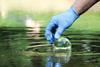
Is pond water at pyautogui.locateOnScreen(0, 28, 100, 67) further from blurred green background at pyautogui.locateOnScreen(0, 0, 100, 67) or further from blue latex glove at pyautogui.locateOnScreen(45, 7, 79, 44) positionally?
blue latex glove at pyautogui.locateOnScreen(45, 7, 79, 44)

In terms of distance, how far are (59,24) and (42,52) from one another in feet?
1.31

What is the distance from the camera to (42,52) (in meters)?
4.65

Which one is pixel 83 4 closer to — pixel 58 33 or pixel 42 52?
pixel 58 33

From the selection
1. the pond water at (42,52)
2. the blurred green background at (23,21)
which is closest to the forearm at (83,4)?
the pond water at (42,52)

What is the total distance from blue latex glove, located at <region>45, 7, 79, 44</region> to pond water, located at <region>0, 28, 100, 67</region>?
4.8 inches

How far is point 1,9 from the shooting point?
888 cm

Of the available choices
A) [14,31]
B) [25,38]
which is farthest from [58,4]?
[25,38]

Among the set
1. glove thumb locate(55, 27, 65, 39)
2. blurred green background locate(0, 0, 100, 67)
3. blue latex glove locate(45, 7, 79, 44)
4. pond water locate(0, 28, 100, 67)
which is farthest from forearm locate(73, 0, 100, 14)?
blurred green background locate(0, 0, 100, 67)

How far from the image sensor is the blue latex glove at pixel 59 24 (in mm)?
4793

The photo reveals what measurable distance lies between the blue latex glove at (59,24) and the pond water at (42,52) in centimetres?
12

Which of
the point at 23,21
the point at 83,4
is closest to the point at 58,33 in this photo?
the point at 83,4

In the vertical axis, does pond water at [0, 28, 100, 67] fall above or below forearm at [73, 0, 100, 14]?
below

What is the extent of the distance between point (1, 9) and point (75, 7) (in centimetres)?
425

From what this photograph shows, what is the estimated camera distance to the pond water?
13.8ft
